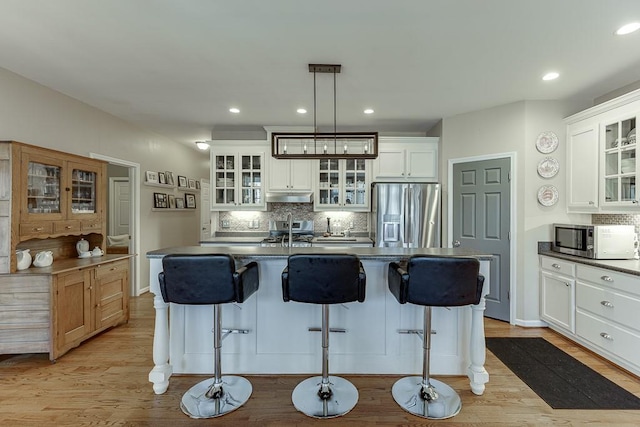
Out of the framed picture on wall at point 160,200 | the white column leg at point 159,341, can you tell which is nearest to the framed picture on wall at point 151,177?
the framed picture on wall at point 160,200

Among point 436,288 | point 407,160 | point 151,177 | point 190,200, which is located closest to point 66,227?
point 151,177

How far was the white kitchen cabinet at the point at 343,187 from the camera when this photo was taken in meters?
4.68

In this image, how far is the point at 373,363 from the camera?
8.12 ft

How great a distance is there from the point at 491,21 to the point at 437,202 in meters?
2.41

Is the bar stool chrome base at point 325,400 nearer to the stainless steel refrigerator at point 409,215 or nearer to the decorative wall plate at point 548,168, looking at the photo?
the stainless steel refrigerator at point 409,215

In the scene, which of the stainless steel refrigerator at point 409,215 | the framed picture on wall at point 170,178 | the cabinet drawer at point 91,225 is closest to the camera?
the cabinet drawer at point 91,225

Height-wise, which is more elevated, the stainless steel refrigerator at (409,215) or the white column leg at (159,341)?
the stainless steel refrigerator at (409,215)

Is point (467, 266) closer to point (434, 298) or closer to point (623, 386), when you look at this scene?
point (434, 298)

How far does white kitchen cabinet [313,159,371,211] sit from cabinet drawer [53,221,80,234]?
9.55ft

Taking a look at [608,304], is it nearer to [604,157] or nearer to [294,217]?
[604,157]

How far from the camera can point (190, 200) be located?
20.6 ft

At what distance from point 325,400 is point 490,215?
2.99m

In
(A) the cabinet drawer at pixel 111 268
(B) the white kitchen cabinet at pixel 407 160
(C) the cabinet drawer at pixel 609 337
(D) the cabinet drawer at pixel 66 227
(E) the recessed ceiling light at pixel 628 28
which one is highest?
(E) the recessed ceiling light at pixel 628 28

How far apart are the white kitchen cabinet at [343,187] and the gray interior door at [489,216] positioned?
1.29m
